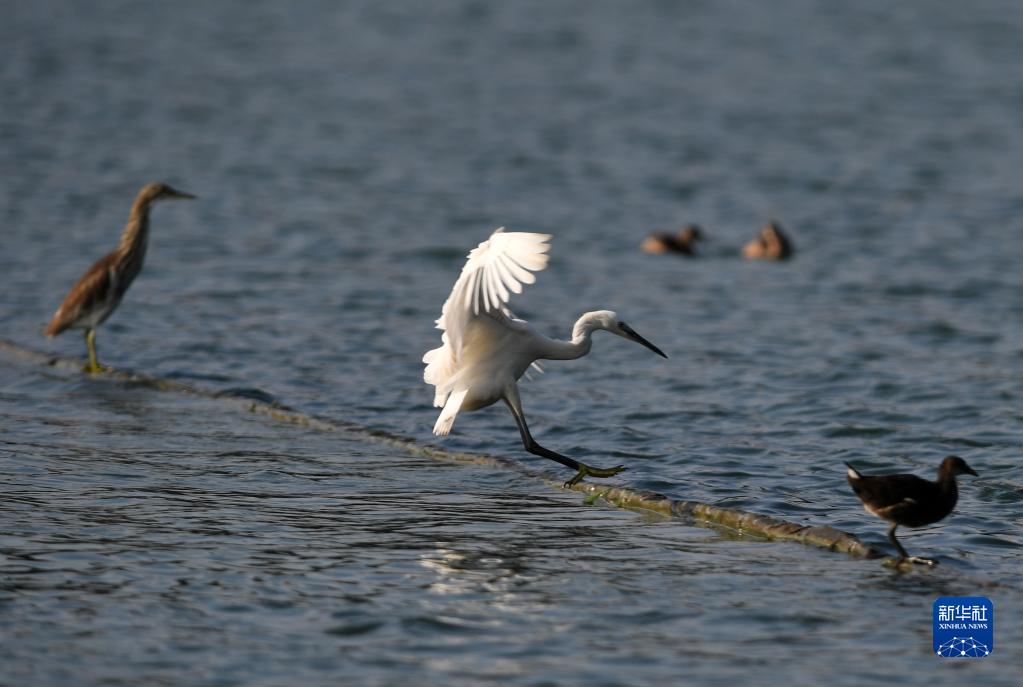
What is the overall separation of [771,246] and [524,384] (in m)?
6.67

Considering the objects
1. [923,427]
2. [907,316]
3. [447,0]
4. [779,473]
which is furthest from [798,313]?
[447,0]

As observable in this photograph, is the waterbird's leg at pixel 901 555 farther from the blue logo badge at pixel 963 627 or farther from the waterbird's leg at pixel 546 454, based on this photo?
the waterbird's leg at pixel 546 454

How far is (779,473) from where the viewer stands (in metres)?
9.75

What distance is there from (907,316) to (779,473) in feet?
20.0

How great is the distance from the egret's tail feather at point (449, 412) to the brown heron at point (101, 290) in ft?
13.2

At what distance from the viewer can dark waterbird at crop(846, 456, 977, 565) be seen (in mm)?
7719

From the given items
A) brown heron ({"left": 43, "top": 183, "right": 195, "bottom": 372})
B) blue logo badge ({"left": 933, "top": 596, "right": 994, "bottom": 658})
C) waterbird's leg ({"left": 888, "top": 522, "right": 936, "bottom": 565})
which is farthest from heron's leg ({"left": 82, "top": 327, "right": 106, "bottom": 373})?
blue logo badge ({"left": 933, "top": 596, "right": 994, "bottom": 658})

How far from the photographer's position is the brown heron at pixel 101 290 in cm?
1254

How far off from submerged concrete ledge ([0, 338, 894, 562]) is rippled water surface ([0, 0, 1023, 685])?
0.14m

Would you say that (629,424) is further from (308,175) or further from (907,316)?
(308,175)

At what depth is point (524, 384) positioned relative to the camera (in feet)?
41.2

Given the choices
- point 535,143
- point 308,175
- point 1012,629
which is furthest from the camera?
point 535,143

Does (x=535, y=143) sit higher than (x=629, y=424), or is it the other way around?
(x=535, y=143)

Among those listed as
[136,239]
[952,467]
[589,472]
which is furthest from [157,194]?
[952,467]
